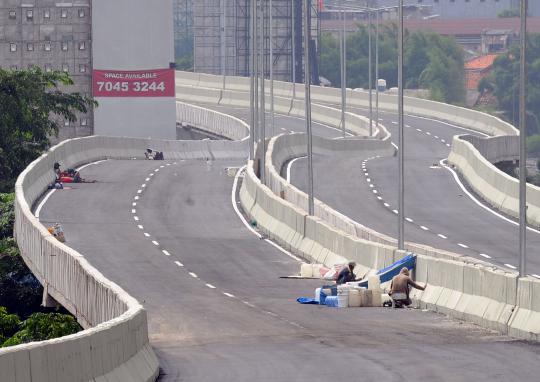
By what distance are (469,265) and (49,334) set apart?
933 cm

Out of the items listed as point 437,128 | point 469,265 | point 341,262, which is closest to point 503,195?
point 341,262

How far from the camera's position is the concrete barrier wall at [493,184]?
59.4 m

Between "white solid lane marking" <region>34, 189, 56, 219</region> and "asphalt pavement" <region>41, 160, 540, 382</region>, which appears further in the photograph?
"white solid lane marking" <region>34, 189, 56, 219</region>

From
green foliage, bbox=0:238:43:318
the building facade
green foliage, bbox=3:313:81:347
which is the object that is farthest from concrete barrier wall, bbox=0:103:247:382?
the building facade

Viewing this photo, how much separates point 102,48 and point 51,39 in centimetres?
375

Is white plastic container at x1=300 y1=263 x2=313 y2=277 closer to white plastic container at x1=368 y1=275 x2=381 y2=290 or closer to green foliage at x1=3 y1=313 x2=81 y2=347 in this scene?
white plastic container at x1=368 y1=275 x2=381 y2=290

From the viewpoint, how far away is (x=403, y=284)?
34.8 meters

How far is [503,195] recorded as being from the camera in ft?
208

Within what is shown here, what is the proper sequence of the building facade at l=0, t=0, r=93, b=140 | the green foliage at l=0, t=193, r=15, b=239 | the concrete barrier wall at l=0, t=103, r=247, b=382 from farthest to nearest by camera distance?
the building facade at l=0, t=0, r=93, b=140 < the green foliage at l=0, t=193, r=15, b=239 < the concrete barrier wall at l=0, t=103, r=247, b=382

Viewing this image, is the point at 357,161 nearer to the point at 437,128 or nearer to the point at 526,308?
the point at 437,128

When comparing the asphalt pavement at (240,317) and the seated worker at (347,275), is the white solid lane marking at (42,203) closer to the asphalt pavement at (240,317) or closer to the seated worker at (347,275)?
the asphalt pavement at (240,317)

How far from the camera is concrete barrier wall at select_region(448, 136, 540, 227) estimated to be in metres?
59.4

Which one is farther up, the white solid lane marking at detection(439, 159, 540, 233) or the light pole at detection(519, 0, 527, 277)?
the light pole at detection(519, 0, 527, 277)

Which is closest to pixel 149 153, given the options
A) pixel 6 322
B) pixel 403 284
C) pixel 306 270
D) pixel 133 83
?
pixel 133 83
